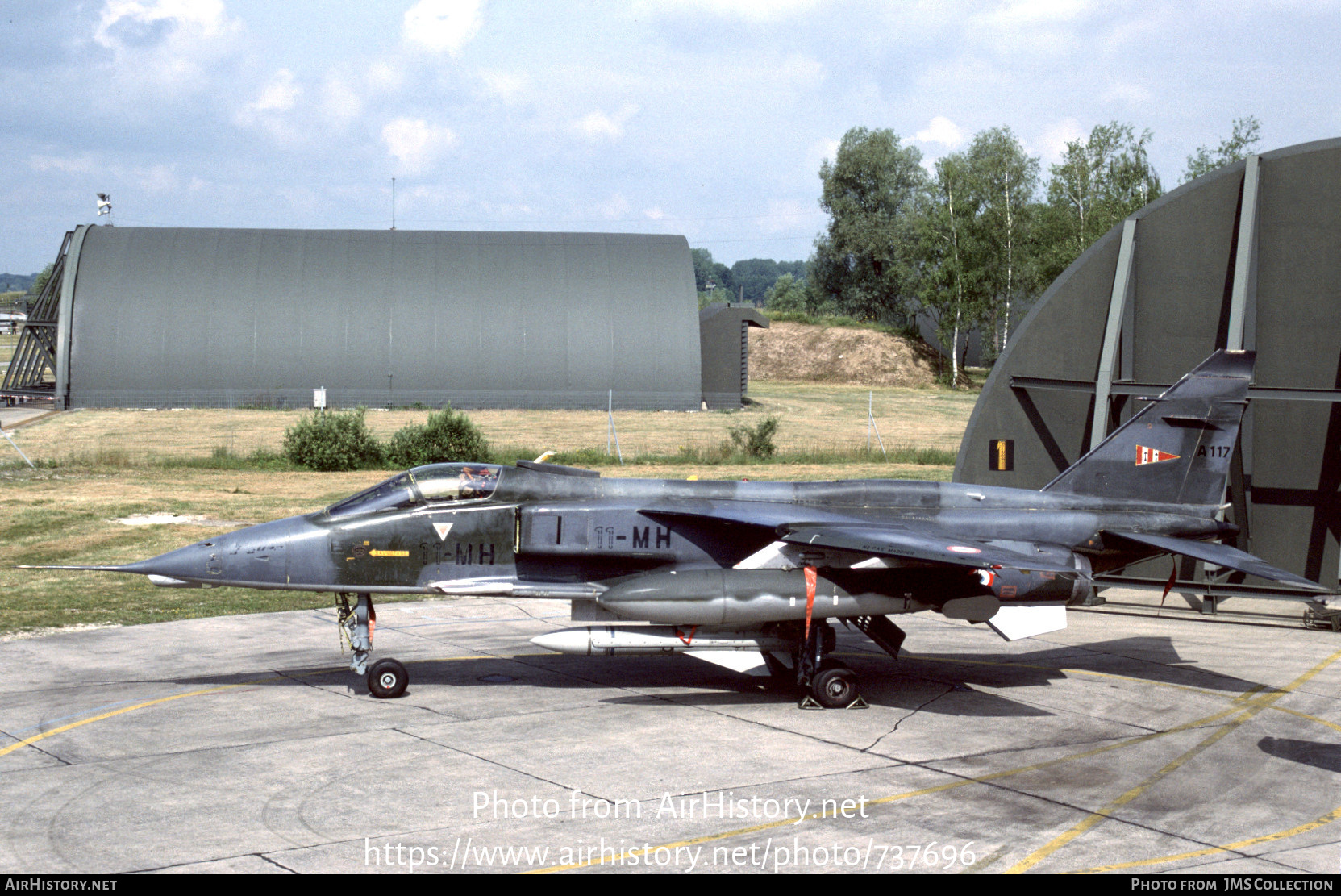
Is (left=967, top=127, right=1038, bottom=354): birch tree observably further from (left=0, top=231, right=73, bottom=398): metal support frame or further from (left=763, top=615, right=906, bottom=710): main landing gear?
(left=763, top=615, right=906, bottom=710): main landing gear

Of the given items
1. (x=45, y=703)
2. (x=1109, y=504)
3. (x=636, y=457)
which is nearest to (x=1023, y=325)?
(x=1109, y=504)

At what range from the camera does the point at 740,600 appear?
1400 centimetres

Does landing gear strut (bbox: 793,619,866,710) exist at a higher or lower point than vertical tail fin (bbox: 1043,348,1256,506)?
lower

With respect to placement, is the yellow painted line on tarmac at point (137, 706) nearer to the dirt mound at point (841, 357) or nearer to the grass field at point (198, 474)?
the grass field at point (198, 474)

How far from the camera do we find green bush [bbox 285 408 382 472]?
38.5 meters

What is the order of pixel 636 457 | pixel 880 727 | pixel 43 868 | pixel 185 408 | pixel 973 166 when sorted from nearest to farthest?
pixel 43 868 → pixel 880 727 → pixel 636 457 → pixel 185 408 → pixel 973 166

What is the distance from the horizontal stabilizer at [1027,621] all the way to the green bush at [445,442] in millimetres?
24335

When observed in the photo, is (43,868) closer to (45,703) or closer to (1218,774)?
(45,703)

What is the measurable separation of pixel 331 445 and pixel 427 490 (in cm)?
2481

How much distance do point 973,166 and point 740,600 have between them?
78.0m

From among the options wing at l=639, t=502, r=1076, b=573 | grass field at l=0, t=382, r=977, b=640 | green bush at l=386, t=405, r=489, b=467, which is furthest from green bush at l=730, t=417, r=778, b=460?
wing at l=639, t=502, r=1076, b=573

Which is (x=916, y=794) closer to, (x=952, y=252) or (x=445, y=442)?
(x=445, y=442)

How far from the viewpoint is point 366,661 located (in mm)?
15133

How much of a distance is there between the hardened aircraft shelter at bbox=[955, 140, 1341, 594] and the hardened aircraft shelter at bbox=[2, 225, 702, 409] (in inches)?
1364
